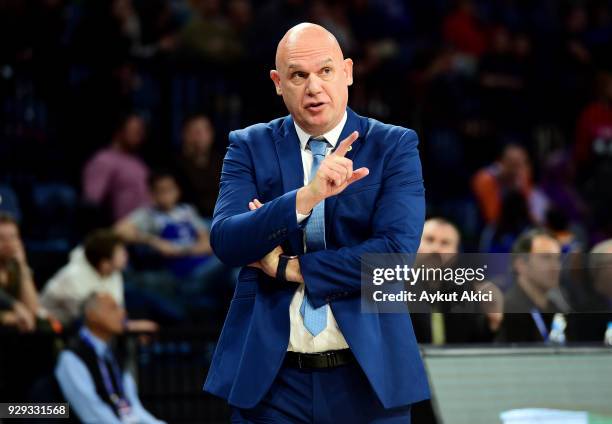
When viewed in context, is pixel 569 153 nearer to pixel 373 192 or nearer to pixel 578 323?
pixel 578 323

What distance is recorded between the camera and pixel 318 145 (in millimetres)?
3529

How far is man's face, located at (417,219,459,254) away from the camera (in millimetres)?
6578

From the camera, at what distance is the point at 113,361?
704cm

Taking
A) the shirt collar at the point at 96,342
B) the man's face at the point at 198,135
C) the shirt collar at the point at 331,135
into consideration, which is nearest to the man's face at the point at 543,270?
the shirt collar at the point at 331,135

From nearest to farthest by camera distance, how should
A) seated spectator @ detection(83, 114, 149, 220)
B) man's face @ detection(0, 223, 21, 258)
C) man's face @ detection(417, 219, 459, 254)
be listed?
1. man's face @ detection(417, 219, 459, 254)
2. man's face @ detection(0, 223, 21, 258)
3. seated spectator @ detection(83, 114, 149, 220)

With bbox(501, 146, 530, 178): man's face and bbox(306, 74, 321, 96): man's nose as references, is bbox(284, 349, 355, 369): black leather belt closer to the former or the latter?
bbox(306, 74, 321, 96): man's nose

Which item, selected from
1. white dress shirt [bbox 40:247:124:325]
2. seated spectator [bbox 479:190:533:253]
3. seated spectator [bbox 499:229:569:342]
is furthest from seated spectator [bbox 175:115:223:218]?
seated spectator [bbox 499:229:569:342]

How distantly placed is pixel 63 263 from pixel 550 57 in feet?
21.8

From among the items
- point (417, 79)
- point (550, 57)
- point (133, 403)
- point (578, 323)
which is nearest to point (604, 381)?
point (578, 323)

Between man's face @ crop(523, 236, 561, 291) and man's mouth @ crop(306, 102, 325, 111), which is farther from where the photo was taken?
man's face @ crop(523, 236, 561, 291)

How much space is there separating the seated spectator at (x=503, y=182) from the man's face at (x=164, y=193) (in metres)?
3.10

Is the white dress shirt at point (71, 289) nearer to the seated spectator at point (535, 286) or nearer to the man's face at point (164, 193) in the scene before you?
the man's face at point (164, 193)

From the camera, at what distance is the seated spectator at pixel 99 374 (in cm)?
664

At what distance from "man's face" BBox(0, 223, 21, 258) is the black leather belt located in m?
4.42
